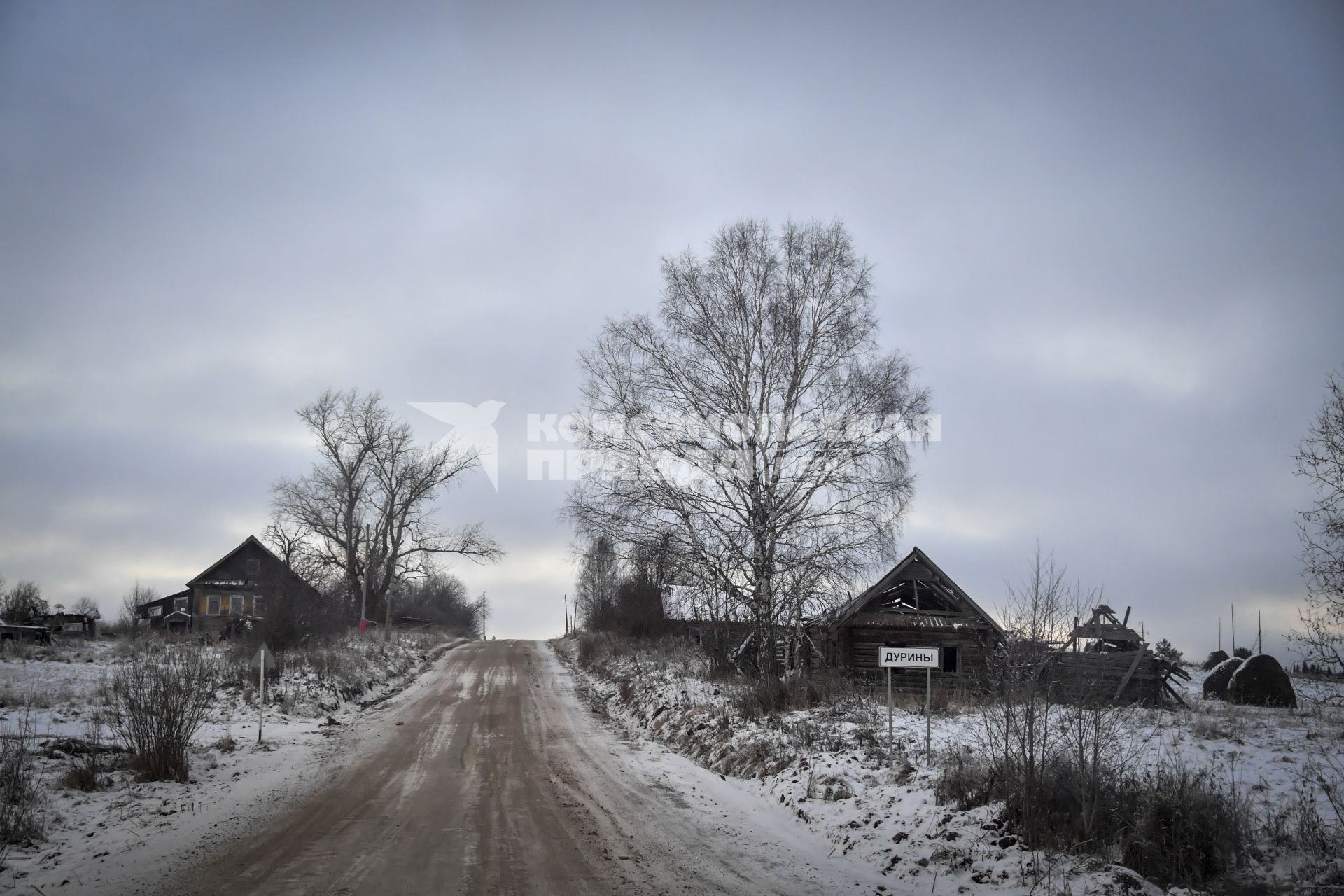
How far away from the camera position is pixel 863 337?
18203 mm

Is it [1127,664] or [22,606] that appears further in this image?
[22,606]

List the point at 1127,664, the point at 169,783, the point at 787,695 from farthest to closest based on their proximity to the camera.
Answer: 1. the point at 1127,664
2. the point at 787,695
3. the point at 169,783

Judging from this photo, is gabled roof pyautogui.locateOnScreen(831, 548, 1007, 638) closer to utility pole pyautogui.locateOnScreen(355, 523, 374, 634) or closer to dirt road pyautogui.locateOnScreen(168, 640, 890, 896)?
dirt road pyautogui.locateOnScreen(168, 640, 890, 896)

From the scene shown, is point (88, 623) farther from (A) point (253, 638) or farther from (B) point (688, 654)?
(B) point (688, 654)

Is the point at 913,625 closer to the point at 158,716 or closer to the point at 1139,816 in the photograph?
the point at 1139,816

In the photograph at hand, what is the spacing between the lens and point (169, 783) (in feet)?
36.4

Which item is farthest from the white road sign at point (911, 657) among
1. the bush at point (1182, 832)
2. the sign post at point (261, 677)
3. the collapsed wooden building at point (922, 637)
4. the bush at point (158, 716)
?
the sign post at point (261, 677)

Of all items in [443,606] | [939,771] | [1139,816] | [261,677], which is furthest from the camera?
[443,606]

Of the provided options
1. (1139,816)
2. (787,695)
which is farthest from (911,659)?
(787,695)

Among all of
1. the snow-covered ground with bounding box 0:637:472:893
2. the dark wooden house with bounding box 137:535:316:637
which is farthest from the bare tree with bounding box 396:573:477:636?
the snow-covered ground with bounding box 0:637:472:893

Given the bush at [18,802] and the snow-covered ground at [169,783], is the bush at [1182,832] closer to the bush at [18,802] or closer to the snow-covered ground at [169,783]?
the snow-covered ground at [169,783]

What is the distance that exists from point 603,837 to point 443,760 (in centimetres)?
573

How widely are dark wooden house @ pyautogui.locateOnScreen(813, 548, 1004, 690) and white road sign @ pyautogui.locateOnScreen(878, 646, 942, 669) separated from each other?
12.7m

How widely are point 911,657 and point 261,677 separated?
12883 millimetres
